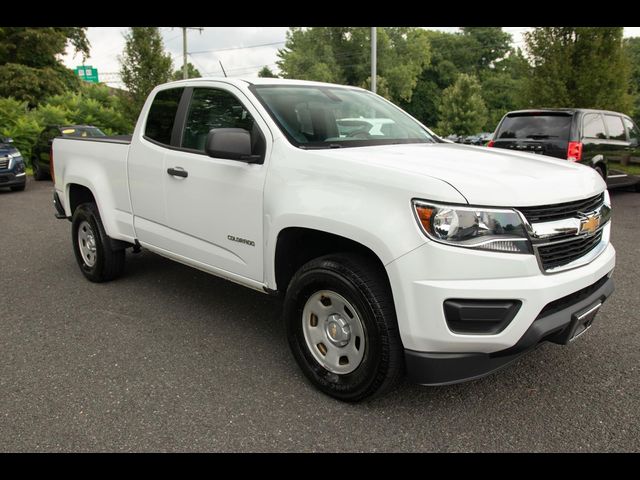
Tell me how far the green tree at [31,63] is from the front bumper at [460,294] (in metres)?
28.9

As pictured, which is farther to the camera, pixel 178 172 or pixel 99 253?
pixel 99 253

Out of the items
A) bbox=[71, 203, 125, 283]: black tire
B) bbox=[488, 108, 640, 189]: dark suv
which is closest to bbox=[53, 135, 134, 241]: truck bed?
bbox=[71, 203, 125, 283]: black tire

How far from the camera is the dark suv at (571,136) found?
8750mm

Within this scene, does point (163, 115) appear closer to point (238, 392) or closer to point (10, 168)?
point (238, 392)

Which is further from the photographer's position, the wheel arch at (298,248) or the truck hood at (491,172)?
the wheel arch at (298,248)

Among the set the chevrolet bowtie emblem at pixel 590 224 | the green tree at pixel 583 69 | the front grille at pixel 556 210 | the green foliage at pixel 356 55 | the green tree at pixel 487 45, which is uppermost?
the green tree at pixel 487 45

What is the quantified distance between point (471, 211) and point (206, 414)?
1.74m

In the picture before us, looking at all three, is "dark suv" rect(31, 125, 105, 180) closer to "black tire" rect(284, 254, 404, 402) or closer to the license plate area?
"black tire" rect(284, 254, 404, 402)

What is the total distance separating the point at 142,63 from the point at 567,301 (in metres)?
27.1

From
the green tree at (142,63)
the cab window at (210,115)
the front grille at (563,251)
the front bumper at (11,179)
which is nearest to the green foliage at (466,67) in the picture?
the green tree at (142,63)

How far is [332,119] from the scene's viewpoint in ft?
12.1

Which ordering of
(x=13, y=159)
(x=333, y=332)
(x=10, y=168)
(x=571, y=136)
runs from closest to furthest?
(x=333, y=332) < (x=571, y=136) < (x=10, y=168) < (x=13, y=159)

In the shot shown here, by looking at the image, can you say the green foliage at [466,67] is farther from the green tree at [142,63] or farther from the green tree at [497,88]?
the green tree at [142,63]

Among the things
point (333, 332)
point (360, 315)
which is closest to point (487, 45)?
point (333, 332)
